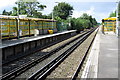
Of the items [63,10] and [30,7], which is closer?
[30,7]

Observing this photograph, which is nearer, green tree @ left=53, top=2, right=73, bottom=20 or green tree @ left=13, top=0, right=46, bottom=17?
green tree @ left=13, top=0, right=46, bottom=17

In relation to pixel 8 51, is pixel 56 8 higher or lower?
higher

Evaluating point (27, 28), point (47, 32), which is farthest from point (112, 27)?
point (27, 28)

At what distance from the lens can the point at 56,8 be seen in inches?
3573

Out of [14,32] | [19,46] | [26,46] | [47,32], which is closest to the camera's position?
[19,46]

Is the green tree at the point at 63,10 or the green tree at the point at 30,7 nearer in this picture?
the green tree at the point at 30,7

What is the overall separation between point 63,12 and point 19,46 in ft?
252

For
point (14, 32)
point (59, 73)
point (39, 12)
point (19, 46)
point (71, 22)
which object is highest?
point (39, 12)

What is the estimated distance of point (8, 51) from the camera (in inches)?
484

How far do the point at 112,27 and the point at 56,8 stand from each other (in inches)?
2405

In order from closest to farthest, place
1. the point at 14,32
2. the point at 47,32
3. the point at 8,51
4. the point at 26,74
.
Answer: the point at 26,74 < the point at 8,51 < the point at 14,32 < the point at 47,32

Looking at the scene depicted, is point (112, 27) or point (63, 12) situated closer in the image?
point (112, 27)

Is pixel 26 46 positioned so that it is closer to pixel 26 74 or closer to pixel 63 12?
pixel 26 74

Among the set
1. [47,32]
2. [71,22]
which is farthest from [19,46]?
[71,22]
